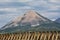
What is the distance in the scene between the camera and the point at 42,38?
924 inches

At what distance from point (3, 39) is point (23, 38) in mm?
9341

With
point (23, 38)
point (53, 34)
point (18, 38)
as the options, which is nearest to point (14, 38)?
point (18, 38)

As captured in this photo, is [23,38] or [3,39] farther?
[3,39]

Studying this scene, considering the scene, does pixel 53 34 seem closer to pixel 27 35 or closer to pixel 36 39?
pixel 36 39

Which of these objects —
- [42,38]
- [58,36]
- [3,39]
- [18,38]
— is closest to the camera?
[58,36]

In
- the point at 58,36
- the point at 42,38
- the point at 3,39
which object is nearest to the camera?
the point at 58,36

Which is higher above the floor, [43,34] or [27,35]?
[43,34]

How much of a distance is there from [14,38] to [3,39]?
5.50 meters

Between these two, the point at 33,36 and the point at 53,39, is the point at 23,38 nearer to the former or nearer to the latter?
the point at 33,36

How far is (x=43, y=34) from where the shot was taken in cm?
2355

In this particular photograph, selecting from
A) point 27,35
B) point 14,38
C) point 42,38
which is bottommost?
point 14,38

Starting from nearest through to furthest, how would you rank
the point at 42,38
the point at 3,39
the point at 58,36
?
the point at 58,36
the point at 42,38
the point at 3,39

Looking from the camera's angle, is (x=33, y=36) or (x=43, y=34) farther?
(x=33, y=36)

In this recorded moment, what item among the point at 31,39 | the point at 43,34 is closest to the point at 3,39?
the point at 31,39
